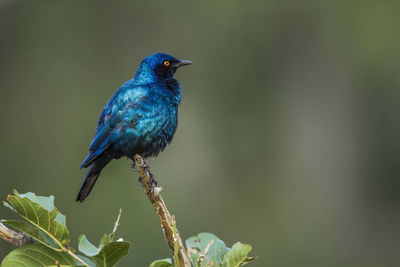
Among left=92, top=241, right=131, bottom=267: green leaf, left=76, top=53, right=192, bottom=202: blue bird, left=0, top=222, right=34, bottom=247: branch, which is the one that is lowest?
left=92, top=241, right=131, bottom=267: green leaf

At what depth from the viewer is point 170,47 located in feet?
35.8

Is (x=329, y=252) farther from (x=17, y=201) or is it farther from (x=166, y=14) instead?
(x=17, y=201)

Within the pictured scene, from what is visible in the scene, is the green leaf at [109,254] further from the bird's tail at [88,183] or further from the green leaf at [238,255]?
the bird's tail at [88,183]

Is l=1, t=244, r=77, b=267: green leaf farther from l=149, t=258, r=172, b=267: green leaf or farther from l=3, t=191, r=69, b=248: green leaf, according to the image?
l=149, t=258, r=172, b=267: green leaf

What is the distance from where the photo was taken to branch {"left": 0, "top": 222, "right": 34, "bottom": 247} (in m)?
1.61

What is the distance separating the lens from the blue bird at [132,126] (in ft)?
13.0

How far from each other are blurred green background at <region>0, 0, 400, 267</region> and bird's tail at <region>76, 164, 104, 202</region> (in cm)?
518

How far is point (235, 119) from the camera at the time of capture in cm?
1055

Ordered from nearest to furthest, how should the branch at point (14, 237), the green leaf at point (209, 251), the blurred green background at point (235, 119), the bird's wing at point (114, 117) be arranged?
1. the branch at point (14, 237)
2. the green leaf at point (209, 251)
3. the bird's wing at point (114, 117)
4. the blurred green background at point (235, 119)

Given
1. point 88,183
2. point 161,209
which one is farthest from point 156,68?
point 161,209

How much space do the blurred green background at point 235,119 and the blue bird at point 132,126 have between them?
5206 mm

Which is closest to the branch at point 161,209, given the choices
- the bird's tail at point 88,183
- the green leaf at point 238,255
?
the green leaf at point 238,255

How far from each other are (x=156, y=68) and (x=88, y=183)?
1024 millimetres

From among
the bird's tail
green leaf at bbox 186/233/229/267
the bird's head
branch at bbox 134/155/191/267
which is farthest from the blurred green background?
green leaf at bbox 186/233/229/267
